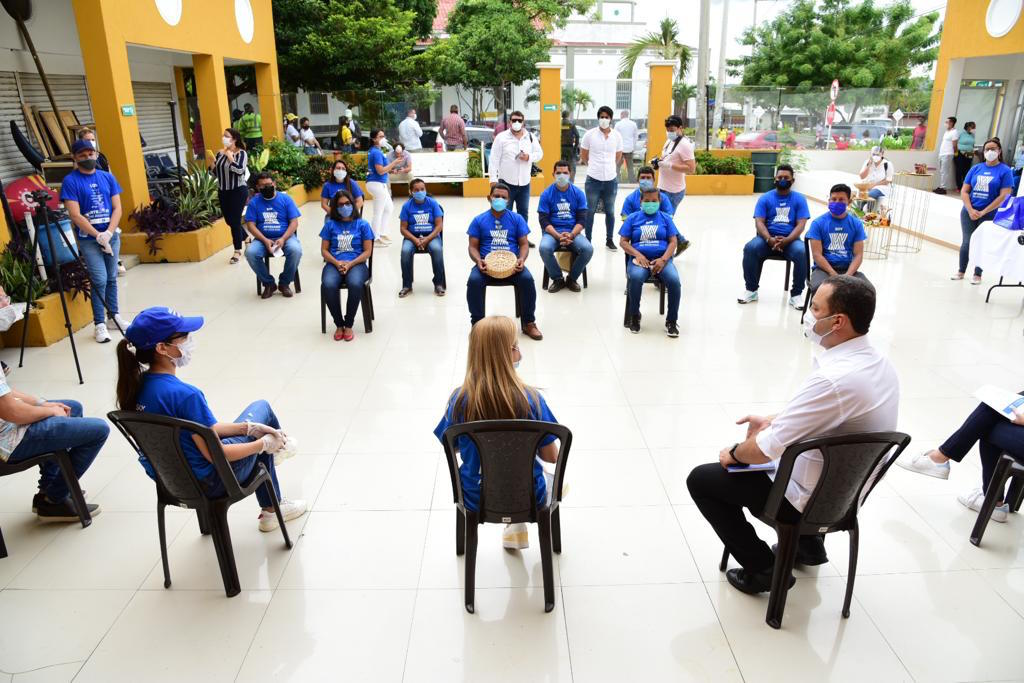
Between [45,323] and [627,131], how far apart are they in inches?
434

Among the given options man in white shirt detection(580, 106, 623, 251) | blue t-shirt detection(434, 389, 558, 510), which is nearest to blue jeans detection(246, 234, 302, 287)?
man in white shirt detection(580, 106, 623, 251)

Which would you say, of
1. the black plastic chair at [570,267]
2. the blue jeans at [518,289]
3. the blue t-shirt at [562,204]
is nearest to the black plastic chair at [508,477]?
the blue jeans at [518,289]

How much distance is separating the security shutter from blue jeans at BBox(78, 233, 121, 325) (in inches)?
350

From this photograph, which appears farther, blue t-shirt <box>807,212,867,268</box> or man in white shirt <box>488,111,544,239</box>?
man in white shirt <box>488,111,544,239</box>

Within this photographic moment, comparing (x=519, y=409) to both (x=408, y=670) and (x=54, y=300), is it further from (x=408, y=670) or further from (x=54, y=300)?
(x=54, y=300)

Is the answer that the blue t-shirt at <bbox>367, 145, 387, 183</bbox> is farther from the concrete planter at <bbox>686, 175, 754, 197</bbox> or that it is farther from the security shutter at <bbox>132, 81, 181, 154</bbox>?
the concrete planter at <bbox>686, 175, 754, 197</bbox>

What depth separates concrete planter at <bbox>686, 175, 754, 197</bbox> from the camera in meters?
14.8

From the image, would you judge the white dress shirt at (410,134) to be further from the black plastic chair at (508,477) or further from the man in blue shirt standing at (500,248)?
the black plastic chair at (508,477)

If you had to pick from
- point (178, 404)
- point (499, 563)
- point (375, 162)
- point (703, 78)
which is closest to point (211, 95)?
point (375, 162)

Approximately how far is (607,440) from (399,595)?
1.87 meters

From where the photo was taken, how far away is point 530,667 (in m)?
2.85

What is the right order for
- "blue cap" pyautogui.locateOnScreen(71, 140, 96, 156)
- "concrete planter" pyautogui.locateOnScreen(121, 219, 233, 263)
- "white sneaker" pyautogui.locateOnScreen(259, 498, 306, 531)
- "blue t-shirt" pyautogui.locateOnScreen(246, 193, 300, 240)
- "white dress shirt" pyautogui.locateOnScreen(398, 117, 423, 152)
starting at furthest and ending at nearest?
"white dress shirt" pyautogui.locateOnScreen(398, 117, 423, 152) → "concrete planter" pyautogui.locateOnScreen(121, 219, 233, 263) → "blue t-shirt" pyautogui.locateOnScreen(246, 193, 300, 240) → "blue cap" pyautogui.locateOnScreen(71, 140, 96, 156) → "white sneaker" pyautogui.locateOnScreen(259, 498, 306, 531)

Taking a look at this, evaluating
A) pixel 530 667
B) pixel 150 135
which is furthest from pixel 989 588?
pixel 150 135

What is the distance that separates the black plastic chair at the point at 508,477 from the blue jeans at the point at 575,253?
4952 millimetres
